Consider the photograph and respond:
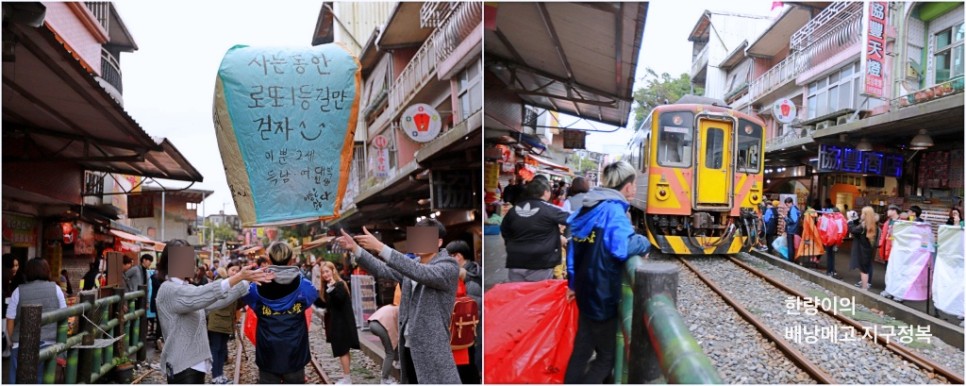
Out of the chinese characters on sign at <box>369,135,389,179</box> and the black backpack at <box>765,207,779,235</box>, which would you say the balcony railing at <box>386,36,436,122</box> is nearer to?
the chinese characters on sign at <box>369,135,389,179</box>

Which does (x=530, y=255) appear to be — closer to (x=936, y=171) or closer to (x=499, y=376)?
(x=499, y=376)

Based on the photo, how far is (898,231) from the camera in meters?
3.57

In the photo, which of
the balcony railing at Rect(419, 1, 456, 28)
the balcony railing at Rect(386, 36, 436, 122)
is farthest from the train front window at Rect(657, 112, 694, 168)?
the balcony railing at Rect(386, 36, 436, 122)

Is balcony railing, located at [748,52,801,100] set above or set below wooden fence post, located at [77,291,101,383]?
above

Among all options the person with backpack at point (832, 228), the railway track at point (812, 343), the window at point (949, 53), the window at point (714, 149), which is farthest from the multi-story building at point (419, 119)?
the window at point (949, 53)

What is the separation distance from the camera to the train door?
3.03m

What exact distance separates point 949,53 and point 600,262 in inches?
83.8

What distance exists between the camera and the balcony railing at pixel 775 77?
3.21 metres

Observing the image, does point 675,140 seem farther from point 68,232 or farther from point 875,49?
point 68,232

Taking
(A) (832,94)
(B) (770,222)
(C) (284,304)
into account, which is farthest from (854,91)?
(C) (284,304)

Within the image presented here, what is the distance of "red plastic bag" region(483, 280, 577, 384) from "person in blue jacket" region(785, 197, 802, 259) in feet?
4.03

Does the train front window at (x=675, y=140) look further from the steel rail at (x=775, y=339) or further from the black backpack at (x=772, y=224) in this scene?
the black backpack at (x=772, y=224)

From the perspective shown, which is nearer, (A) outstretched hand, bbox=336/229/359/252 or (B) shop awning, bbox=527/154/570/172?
(A) outstretched hand, bbox=336/229/359/252

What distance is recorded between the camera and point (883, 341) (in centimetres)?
314
